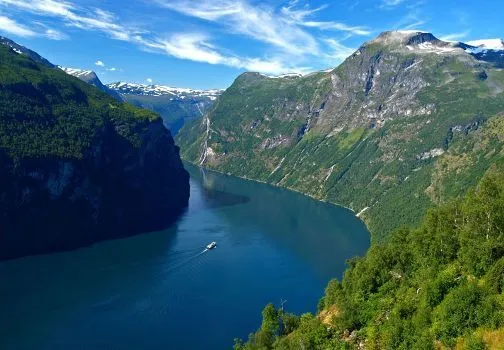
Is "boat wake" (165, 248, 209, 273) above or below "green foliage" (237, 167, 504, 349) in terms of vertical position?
below

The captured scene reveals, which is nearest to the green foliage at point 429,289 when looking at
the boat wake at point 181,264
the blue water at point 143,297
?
the blue water at point 143,297

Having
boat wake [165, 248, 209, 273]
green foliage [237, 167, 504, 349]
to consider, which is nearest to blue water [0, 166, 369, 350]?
boat wake [165, 248, 209, 273]

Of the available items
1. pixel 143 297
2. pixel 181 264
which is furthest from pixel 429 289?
pixel 181 264

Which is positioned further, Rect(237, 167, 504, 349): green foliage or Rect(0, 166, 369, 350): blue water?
Rect(0, 166, 369, 350): blue water

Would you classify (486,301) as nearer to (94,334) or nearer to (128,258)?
(94,334)

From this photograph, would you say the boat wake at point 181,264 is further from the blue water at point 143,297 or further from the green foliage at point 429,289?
the green foliage at point 429,289

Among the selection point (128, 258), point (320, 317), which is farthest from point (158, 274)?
point (320, 317)

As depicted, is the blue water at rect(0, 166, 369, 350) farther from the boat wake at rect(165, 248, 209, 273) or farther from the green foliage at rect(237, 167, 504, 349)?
the green foliage at rect(237, 167, 504, 349)

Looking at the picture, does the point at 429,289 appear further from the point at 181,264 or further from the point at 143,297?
the point at 181,264
